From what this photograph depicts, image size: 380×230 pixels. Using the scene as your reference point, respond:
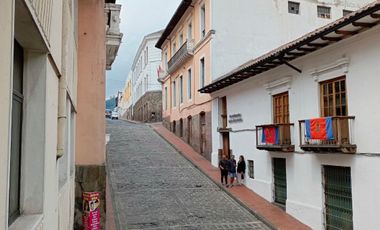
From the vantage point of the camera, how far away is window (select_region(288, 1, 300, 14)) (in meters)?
23.4

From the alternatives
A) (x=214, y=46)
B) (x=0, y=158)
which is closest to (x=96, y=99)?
(x=0, y=158)

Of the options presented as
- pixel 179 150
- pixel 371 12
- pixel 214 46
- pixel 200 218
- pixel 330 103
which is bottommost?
pixel 200 218

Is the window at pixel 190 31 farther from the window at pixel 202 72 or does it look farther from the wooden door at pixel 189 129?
the wooden door at pixel 189 129

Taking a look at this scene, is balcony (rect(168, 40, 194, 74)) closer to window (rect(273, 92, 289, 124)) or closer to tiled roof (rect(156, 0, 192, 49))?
tiled roof (rect(156, 0, 192, 49))

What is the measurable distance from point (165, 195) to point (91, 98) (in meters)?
6.35

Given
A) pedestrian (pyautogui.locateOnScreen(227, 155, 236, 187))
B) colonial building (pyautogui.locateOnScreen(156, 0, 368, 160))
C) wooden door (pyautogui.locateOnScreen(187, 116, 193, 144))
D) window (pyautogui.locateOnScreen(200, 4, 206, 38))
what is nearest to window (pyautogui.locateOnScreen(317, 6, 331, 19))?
colonial building (pyautogui.locateOnScreen(156, 0, 368, 160))

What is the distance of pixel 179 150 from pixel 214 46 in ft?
22.3

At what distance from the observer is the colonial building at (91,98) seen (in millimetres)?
10156

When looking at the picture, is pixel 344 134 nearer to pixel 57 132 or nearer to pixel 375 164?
pixel 375 164

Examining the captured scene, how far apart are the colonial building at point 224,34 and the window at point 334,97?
28.8ft

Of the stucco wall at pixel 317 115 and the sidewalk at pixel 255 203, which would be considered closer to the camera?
the stucco wall at pixel 317 115

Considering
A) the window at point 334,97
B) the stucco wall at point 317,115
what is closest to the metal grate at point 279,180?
the stucco wall at point 317,115

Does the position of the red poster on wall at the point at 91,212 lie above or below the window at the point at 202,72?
below

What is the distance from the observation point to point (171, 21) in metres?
28.7
